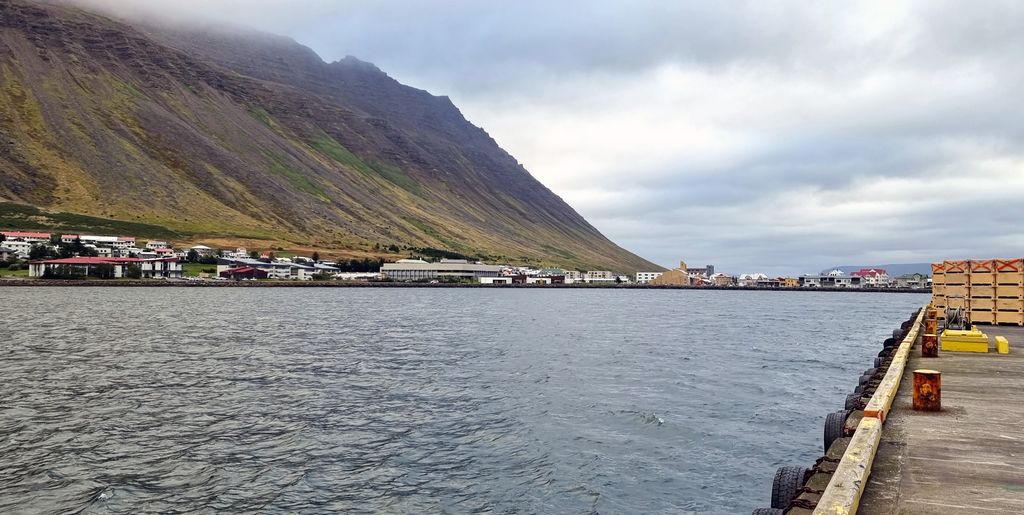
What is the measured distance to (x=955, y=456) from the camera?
1096 centimetres

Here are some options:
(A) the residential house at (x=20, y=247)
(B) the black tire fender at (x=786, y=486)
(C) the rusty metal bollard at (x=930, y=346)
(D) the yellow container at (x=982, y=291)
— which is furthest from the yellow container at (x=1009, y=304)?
(A) the residential house at (x=20, y=247)

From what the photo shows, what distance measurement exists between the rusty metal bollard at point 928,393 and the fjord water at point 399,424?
5.23m

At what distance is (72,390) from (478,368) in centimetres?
2095

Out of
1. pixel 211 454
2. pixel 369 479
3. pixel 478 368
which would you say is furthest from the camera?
pixel 478 368

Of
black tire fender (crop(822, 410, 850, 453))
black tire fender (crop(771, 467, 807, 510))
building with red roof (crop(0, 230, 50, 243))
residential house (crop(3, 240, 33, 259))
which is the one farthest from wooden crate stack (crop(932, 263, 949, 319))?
building with red roof (crop(0, 230, 50, 243))

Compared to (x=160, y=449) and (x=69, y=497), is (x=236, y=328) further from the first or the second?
(x=69, y=497)

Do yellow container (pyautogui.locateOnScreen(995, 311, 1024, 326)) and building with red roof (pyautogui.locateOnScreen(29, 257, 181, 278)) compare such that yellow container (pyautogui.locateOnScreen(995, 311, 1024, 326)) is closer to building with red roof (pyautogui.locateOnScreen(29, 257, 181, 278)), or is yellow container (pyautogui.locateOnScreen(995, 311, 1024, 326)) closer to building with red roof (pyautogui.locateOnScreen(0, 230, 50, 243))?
building with red roof (pyautogui.locateOnScreen(29, 257, 181, 278))

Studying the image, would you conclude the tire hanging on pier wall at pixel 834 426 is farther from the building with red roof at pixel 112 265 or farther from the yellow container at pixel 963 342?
the building with red roof at pixel 112 265

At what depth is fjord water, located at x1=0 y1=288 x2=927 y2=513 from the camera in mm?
17859

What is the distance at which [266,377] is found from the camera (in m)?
35.8

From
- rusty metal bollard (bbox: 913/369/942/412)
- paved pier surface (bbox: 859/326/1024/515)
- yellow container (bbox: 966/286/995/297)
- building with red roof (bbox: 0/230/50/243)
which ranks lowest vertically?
paved pier surface (bbox: 859/326/1024/515)

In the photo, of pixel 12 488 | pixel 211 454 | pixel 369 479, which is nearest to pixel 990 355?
pixel 369 479

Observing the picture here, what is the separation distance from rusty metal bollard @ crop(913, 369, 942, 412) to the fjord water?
5229 millimetres

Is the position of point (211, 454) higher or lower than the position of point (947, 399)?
lower
